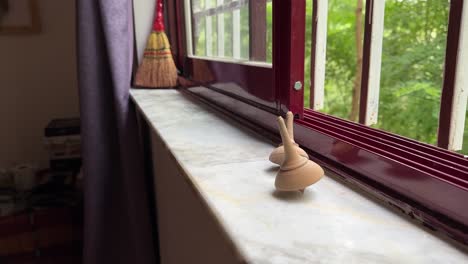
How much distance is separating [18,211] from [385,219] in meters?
1.81

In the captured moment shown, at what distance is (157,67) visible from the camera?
4.47 feet

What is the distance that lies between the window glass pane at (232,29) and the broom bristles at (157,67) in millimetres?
107

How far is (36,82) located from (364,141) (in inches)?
87.5

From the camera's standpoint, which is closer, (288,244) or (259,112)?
(288,244)

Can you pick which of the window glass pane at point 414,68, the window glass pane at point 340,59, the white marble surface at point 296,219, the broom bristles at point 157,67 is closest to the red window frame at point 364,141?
the white marble surface at point 296,219

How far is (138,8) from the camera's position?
56.4 inches

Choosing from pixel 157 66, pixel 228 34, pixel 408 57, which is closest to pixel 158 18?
pixel 157 66

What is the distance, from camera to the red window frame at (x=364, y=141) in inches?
14.4

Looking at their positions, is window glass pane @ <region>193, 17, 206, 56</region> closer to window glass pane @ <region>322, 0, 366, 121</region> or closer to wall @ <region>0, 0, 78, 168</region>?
window glass pane @ <region>322, 0, 366, 121</region>

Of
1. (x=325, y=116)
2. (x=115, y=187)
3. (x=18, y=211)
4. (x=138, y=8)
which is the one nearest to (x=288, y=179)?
(x=325, y=116)

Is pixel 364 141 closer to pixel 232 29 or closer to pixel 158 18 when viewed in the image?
pixel 232 29

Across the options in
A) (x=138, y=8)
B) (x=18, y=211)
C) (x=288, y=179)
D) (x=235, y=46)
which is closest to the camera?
(x=288, y=179)

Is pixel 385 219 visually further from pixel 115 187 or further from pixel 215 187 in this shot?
pixel 115 187

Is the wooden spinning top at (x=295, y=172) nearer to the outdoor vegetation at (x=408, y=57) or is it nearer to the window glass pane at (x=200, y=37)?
the outdoor vegetation at (x=408, y=57)
